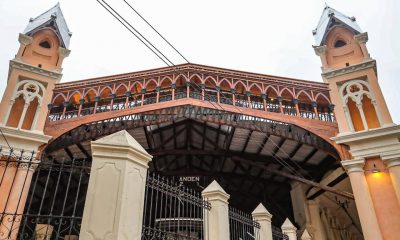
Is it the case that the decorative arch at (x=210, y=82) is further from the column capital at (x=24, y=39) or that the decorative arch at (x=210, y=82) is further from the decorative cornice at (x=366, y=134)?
the column capital at (x=24, y=39)

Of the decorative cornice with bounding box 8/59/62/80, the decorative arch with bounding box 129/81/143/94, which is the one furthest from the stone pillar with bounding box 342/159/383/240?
the decorative cornice with bounding box 8/59/62/80

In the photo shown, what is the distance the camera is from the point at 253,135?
45.7 feet

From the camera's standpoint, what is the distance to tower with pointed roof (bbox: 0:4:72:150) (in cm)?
1139

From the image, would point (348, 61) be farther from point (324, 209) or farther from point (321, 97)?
point (324, 209)

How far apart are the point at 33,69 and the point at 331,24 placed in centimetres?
1341

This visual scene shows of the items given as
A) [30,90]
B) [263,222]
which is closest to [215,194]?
[263,222]

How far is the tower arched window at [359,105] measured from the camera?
11.7 metres

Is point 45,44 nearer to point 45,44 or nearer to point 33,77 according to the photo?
point 45,44

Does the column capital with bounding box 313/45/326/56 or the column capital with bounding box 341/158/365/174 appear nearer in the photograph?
the column capital with bounding box 341/158/365/174

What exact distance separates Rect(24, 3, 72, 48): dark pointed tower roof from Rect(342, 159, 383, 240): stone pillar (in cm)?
1320

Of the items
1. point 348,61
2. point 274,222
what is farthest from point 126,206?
point 274,222

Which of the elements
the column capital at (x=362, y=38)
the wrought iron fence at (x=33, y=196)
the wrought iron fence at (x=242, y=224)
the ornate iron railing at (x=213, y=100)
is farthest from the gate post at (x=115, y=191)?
the column capital at (x=362, y=38)

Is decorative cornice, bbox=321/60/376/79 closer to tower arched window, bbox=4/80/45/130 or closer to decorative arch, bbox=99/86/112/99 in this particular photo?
decorative arch, bbox=99/86/112/99

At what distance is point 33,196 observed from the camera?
434 inches
